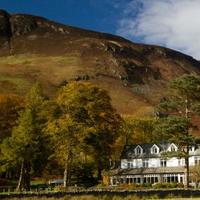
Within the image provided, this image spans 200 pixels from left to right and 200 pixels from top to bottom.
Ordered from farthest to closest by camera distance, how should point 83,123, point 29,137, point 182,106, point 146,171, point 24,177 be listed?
point 146,171 < point 24,177 < point 182,106 < point 29,137 < point 83,123

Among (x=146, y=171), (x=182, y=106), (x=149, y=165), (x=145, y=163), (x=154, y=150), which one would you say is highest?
(x=182, y=106)

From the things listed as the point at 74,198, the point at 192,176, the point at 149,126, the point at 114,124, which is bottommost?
the point at 74,198

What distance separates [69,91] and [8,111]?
57.3ft

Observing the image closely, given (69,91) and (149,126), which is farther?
(149,126)

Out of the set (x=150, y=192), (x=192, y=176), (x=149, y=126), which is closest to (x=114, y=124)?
(x=192, y=176)

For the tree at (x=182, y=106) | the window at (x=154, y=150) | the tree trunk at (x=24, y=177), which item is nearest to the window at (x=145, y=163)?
the window at (x=154, y=150)

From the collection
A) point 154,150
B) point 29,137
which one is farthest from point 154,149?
point 29,137

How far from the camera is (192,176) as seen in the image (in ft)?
314

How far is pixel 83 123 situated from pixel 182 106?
13.7 meters

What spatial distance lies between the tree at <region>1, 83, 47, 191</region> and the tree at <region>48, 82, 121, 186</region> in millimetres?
2558

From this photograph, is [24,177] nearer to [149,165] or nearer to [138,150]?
[138,150]

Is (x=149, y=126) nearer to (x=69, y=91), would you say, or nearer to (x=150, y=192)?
(x=69, y=91)

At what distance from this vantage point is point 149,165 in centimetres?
11231

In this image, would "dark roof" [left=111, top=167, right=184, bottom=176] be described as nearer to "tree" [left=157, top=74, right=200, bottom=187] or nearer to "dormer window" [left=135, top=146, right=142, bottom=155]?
"dormer window" [left=135, top=146, right=142, bottom=155]
